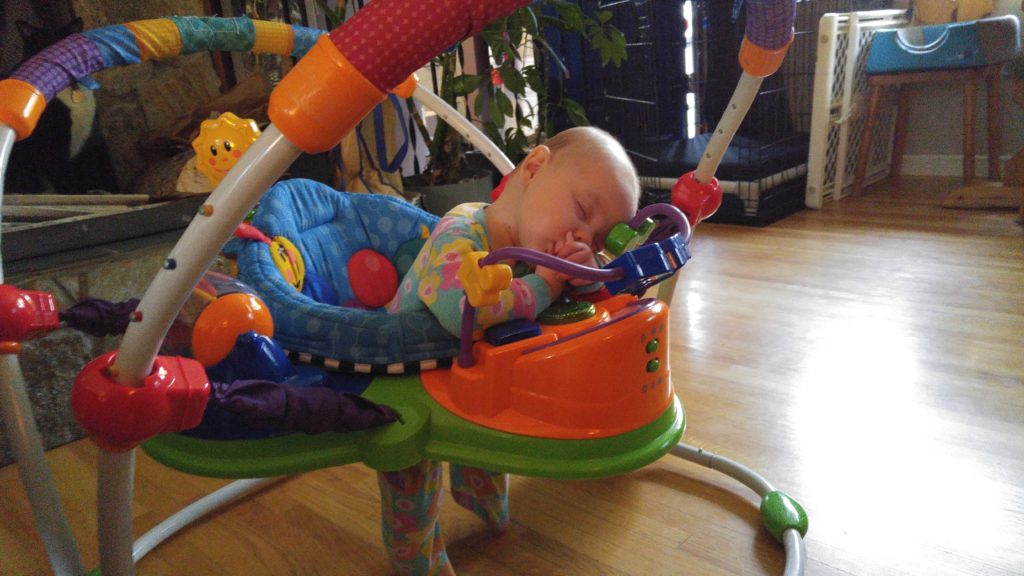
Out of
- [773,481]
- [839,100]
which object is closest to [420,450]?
[773,481]

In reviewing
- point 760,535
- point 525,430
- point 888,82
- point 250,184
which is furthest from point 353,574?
point 888,82

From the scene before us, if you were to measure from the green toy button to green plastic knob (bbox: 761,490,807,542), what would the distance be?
0.46 m

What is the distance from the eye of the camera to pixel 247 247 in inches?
36.0

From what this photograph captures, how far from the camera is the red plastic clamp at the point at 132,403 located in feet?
1.56

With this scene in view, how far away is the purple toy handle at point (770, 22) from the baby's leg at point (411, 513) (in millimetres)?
612

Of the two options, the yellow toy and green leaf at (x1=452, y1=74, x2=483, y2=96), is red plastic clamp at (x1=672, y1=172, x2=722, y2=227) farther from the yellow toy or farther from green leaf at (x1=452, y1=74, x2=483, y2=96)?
green leaf at (x1=452, y1=74, x2=483, y2=96)

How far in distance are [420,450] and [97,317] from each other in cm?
35

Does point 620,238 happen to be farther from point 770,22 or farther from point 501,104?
point 501,104

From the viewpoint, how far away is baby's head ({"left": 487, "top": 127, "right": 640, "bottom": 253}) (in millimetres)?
812

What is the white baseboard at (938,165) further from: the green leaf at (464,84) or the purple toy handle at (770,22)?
the purple toy handle at (770,22)

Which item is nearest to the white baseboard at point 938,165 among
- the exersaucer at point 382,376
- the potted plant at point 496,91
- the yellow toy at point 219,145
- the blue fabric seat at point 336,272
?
the potted plant at point 496,91

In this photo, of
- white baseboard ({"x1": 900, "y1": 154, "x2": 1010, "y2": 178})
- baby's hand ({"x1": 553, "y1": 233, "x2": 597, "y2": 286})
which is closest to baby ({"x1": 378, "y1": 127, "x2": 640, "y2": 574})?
baby's hand ({"x1": 553, "y1": 233, "x2": 597, "y2": 286})

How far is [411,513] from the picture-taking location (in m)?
0.80

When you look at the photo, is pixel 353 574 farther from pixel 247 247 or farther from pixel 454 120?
pixel 454 120
